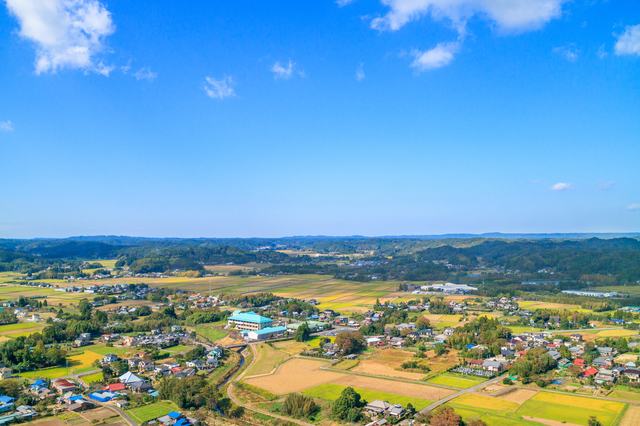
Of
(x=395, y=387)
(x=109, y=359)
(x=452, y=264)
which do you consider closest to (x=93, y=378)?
(x=109, y=359)

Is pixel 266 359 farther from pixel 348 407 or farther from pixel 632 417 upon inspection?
pixel 632 417

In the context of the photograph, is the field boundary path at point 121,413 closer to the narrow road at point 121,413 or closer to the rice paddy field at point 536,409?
the narrow road at point 121,413

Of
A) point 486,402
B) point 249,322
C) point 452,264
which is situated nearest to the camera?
point 486,402

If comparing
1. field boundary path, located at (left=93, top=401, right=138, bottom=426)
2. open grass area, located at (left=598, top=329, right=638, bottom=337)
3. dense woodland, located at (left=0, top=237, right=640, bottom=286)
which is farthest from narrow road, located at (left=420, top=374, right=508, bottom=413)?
dense woodland, located at (left=0, top=237, right=640, bottom=286)

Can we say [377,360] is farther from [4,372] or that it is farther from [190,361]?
[4,372]

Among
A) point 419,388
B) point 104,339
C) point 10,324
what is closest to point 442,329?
point 419,388

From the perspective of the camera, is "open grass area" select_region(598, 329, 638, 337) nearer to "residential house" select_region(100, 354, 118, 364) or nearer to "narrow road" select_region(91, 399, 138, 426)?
"narrow road" select_region(91, 399, 138, 426)

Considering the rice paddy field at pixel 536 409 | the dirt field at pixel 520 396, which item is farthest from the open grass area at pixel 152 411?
the dirt field at pixel 520 396
